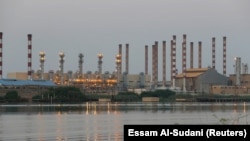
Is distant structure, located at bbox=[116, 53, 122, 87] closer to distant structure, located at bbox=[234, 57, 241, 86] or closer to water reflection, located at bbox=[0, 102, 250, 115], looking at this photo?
distant structure, located at bbox=[234, 57, 241, 86]

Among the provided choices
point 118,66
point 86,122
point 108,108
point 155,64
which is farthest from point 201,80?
point 86,122

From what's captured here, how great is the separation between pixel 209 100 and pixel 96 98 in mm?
19648

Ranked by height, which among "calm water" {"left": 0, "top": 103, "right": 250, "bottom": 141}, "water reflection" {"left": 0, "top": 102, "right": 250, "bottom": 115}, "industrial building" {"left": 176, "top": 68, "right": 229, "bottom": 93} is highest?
"industrial building" {"left": 176, "top": 68, "right": 229, "bottom": 93}

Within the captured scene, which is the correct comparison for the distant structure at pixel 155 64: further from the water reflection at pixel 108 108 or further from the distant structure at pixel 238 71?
the water reflection at pixel 108 108

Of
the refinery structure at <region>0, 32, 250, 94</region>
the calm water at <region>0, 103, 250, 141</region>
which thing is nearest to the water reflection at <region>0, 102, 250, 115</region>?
the calm water at <region>0, 103, 250, 141</region>

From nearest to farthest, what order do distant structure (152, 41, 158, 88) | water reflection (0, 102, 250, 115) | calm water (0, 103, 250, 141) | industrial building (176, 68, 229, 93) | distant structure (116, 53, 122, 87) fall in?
calm water (0, 103, 250, 141), water reflection (0, 102, 250, 115), industrial building (176, 68, 229, 93), distant structure (116, 53, 122, 87), distant structure (152, 41, 158, 88)

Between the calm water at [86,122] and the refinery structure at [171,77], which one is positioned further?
the refinery structure at [171,77]

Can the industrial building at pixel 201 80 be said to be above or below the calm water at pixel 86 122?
above

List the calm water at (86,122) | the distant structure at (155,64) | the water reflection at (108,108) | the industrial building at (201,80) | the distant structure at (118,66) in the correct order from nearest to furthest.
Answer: the calm water at (86,122) → the water reflection at (108,108) → the industrial building at (201,80) → the distant structure at (118,66) → the distant structure at (155,64)

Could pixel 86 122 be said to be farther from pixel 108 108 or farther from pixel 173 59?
pixel 173 59

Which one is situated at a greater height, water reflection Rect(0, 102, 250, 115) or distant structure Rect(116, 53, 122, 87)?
distant structure Rect(116, 53, 122, 87)

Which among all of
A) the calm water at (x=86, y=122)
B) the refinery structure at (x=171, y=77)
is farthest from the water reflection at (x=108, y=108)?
the refinery structure at (x=171, y=77)

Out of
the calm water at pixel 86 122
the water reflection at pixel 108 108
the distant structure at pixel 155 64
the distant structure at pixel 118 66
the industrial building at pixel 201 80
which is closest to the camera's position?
the calm water at pixel 86 122

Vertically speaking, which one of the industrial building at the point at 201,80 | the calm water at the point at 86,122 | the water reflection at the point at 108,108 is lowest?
the water reflection at the point at 108,108
